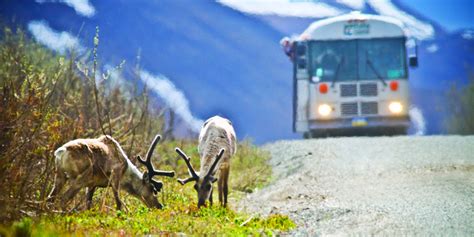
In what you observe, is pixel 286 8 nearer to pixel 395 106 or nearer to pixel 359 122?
pixel 359 122

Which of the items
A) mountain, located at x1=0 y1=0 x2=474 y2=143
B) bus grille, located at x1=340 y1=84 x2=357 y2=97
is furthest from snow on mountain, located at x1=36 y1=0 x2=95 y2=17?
bus grille, located at x1=340 y1=84 x2=357 y2=97

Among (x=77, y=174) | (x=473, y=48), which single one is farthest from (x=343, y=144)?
(x=473, y=48)

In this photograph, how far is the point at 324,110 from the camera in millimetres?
20688

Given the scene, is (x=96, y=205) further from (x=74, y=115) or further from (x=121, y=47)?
(x=121, y=47)

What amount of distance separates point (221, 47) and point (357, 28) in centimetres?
664

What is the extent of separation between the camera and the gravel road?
25.0 feet

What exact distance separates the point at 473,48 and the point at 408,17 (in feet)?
23.7

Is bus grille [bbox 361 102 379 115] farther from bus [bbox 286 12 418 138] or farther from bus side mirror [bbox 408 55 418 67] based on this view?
bus side mirror [bbox 408 55 418 67]

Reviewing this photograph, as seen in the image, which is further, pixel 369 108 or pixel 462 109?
pixel 462 109

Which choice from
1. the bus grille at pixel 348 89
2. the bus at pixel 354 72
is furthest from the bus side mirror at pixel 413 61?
the bus grille at pixel 348 89

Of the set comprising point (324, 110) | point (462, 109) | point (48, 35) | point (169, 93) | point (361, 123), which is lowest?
point (169, 93)

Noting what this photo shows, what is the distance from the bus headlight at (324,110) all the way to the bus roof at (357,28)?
1650mm

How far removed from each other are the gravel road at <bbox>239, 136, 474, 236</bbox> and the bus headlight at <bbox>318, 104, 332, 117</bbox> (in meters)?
Result: 3.12

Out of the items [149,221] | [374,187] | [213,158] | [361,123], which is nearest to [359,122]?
[361,123]
